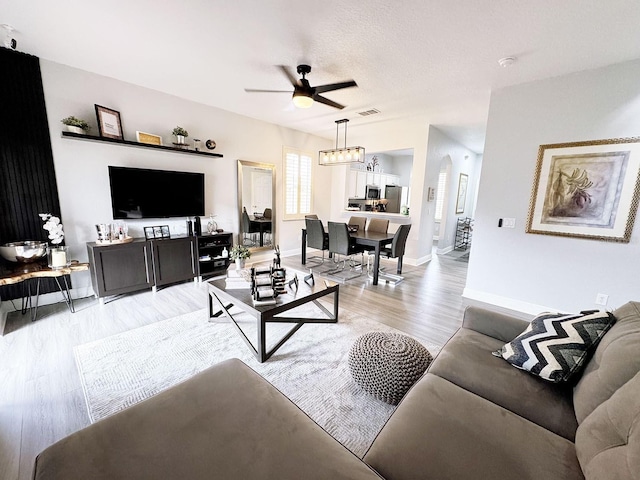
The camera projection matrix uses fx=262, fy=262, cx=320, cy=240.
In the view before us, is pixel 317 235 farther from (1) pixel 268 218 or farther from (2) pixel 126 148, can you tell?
(2) pixel 126 148

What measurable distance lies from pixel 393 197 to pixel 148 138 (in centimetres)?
612

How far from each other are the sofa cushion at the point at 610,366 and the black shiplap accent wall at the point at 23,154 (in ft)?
15.7

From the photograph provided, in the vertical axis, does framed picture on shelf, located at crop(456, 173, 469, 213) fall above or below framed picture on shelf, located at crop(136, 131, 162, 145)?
below

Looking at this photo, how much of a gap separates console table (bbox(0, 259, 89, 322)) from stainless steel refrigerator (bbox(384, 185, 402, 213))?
6877 millimetres

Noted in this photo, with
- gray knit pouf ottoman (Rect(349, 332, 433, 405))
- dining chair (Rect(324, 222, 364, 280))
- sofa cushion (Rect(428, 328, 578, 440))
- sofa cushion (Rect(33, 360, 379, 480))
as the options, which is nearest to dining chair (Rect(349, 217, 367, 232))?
dining chair (Rect(324, 222, 364, 280))

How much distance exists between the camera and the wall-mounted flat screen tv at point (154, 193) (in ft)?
11.3

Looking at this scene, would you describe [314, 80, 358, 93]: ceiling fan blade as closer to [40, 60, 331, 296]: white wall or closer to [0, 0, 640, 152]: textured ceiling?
[0, 0, 640, 152]: textured ceiling

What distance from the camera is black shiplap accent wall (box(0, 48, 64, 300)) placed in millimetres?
2717

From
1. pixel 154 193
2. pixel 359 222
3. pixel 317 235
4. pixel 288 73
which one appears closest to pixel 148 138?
pixel 154 193

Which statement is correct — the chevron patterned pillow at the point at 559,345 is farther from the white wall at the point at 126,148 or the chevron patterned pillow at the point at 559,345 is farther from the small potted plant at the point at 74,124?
the small potted plant at the point at 74,124

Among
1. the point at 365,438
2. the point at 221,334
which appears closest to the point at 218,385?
the point at 365,438

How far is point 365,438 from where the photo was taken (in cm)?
150

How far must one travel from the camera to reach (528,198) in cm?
316

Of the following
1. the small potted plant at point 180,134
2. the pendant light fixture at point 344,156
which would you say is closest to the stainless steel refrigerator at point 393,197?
the pendant light fixture at point 344,156
